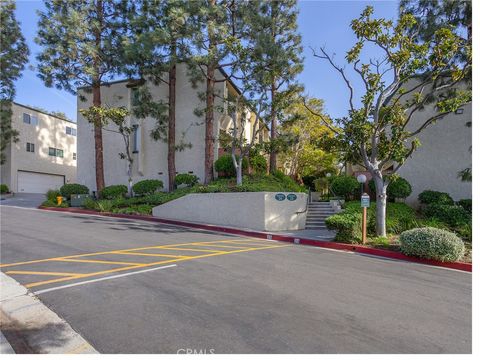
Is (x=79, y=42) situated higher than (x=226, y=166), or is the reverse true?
(x=79, y=42)

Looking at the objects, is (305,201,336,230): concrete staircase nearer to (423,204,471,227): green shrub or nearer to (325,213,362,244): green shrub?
(325,213,362,244): green shrub

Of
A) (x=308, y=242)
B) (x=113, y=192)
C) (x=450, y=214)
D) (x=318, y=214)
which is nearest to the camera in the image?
(x=308, y=242)

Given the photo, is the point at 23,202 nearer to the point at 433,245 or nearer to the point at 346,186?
the point at 346,186

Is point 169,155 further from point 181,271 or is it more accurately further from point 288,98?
point 181,271

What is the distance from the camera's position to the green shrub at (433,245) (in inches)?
296

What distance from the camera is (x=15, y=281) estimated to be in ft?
16.4

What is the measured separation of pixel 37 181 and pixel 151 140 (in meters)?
18.6

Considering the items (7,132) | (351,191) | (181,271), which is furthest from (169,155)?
(7,132)

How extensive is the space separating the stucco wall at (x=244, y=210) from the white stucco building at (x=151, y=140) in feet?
14.3

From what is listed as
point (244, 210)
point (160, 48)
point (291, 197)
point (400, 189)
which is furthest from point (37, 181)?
point (400, 189)

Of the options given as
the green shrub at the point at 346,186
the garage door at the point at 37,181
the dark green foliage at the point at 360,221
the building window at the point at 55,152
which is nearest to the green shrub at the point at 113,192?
the green shrub at the point at 346,186

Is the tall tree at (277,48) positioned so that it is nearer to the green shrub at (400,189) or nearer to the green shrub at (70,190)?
the green shrub at (400,189)

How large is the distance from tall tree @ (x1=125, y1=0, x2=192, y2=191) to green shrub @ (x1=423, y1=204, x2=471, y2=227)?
14.1 m

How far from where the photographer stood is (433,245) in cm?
763
